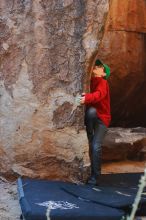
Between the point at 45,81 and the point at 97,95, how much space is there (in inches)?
20.5

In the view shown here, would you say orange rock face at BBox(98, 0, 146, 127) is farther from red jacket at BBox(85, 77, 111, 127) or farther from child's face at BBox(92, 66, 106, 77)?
red jacket at BBox(85, 77, 111, 127)

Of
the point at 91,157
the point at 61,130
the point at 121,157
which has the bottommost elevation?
the point at 121,157

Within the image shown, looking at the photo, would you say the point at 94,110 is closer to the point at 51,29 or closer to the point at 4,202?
the point at 51,29

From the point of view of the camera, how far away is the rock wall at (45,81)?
4.30 metres

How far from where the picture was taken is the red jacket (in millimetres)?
4207

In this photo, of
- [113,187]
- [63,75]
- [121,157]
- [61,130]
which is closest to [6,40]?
[63,75]

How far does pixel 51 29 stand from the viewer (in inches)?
170

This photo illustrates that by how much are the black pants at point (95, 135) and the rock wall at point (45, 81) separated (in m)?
0.08

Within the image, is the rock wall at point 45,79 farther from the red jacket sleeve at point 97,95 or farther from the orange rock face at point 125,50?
the orange rock face at point 125,50

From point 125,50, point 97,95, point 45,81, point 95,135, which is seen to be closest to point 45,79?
point 45,81

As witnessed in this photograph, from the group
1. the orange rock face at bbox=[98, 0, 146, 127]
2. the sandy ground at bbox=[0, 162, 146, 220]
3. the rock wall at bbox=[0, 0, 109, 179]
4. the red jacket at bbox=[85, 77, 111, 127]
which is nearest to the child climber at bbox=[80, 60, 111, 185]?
the red jacket at bbox=[85, 77, 111, 127]

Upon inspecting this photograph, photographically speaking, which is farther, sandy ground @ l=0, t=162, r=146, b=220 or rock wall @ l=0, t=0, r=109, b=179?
rock wall @ l=0, t=0, r=109, b=179

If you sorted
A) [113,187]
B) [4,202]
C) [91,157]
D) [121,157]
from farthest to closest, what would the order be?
[121,157], [91,157], [113,187], [4,202]

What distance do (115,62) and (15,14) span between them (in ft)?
11.1
